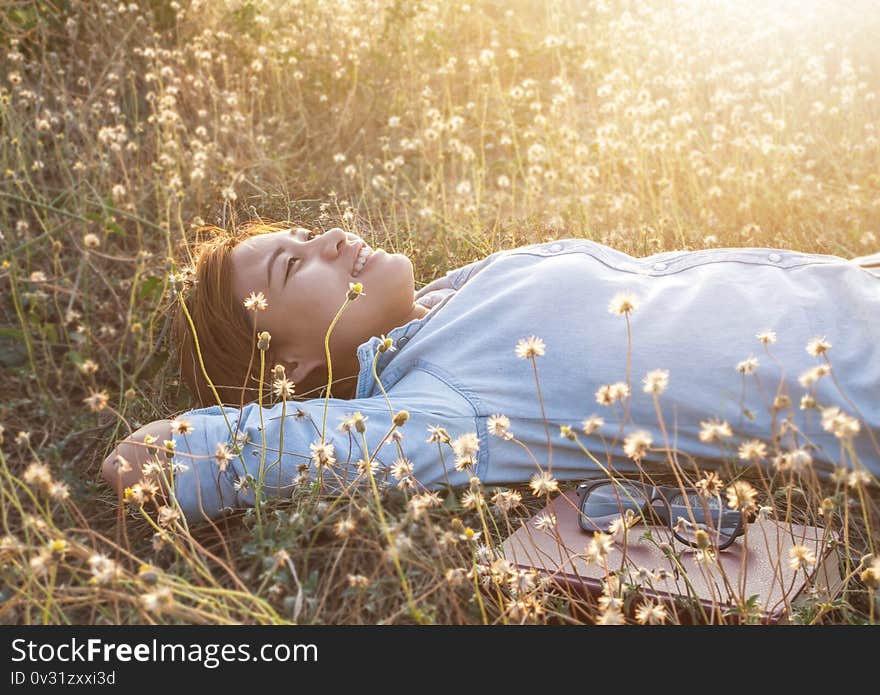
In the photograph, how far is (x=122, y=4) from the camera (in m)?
5.02

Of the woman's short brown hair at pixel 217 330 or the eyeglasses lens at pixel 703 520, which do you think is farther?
the woman's short brown hair at pixel 217 330

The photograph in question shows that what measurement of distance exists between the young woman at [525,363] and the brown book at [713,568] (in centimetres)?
19

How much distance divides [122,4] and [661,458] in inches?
170

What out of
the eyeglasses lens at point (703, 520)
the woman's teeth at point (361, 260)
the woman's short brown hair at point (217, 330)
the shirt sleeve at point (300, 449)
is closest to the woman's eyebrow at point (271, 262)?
the woman's short brown hair at point (217, 330)

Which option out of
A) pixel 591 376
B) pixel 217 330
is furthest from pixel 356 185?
pixel 591 376

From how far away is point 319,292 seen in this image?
8.16 feet

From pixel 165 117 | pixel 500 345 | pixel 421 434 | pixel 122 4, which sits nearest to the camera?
pixel 421 434

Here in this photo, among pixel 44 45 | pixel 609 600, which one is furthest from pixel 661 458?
pixel 44 45

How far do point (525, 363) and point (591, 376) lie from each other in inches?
7.2

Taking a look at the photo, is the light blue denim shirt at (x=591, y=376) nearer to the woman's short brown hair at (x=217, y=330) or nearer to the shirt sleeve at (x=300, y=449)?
the shirt sleeve at (x=300, y=449)

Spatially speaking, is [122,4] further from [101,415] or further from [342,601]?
[342,601]

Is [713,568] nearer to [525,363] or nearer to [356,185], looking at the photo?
[525,363]

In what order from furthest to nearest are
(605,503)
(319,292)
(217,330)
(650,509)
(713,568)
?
(217,330) < (319,292) < (605,503) < (650,509) < (713,568)

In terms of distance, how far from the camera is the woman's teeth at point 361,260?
2523 millimetres
